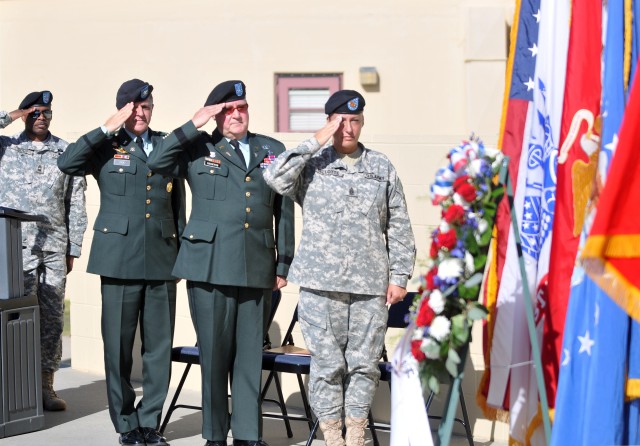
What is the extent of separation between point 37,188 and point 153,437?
194 cm

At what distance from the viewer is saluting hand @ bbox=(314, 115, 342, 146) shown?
645 centimetres

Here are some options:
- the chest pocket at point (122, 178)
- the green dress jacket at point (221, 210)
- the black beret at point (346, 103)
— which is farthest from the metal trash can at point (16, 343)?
the black beret at point (346, 103)

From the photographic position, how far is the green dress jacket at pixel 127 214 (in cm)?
716

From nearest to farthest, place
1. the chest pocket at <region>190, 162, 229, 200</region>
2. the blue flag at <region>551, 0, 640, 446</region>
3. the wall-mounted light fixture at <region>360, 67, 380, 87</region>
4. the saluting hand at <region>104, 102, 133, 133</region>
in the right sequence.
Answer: the blue flag at <region>551, 0, 640, 446</region> → the chest pocket at <region>190, 162, 229, 200</region> → the saluting hand at <region>104, 102, 133, 133</region> → the wall-mounted light fixture at <region>360, 67, 380, 87</region>

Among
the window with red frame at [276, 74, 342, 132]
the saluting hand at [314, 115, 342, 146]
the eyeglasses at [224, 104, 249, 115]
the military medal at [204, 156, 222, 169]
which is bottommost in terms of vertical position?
the military medal at [204, 156, 222, 169]

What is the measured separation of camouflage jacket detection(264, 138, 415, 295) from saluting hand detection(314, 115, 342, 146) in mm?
34

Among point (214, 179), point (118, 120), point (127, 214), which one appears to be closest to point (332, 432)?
point (214, 179)

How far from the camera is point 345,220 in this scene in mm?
6551

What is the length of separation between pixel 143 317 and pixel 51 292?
1169 mm

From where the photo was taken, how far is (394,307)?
749 centimetres

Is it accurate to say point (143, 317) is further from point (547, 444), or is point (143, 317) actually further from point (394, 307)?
point (547, 444)

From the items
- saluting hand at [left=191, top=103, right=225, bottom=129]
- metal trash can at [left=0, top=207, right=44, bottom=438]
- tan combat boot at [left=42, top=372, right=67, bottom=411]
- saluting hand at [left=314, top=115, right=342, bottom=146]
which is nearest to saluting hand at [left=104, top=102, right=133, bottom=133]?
saluting hand at [left=191, top=103, right=225, bottom=129]

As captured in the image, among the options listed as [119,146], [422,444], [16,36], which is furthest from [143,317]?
[16,36]

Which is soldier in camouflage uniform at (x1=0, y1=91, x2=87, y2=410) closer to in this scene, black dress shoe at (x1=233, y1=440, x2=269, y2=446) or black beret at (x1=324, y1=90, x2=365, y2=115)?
black dress shoe at (x1=233, y1=440, x2=269, y2=446)
